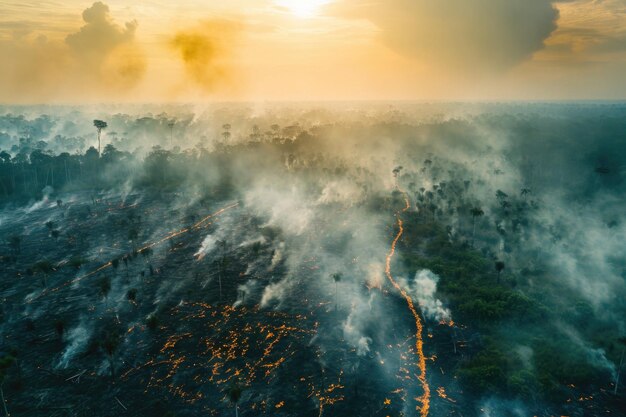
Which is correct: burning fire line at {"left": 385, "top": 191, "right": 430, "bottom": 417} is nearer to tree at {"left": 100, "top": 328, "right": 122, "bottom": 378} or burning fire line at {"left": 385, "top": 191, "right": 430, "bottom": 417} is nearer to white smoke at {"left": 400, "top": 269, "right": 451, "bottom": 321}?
white smoke at {"left": 400, "top": 269, "right": 451, "bottom": 321}

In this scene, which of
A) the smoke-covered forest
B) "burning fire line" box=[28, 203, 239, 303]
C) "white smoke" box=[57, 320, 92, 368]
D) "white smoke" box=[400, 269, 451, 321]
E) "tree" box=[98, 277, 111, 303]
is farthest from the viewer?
"burning fire line" box=[28, 203, 239, 303]

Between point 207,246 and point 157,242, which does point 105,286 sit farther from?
point 157,242

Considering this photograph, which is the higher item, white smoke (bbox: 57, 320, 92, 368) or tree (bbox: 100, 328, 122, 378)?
tree (bbox: 100, 328, 122, 378)

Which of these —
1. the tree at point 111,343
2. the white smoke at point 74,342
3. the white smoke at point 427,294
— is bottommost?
the white smoke at point 74,342

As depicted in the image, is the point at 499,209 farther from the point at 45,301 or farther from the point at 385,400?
the point at 45,301

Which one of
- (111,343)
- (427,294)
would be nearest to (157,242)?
(111,343)

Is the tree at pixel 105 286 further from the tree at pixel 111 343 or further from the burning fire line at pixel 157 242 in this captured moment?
the tree at pixel 111 343

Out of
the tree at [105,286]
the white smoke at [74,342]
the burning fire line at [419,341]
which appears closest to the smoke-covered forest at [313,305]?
the burning fire line at [419,341]

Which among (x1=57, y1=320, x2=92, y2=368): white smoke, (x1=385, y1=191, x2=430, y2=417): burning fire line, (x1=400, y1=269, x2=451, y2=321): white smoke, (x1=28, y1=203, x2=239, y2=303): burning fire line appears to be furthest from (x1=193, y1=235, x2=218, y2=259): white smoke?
(x1=400, y1=269, x2=451, y2=321): white smoke
